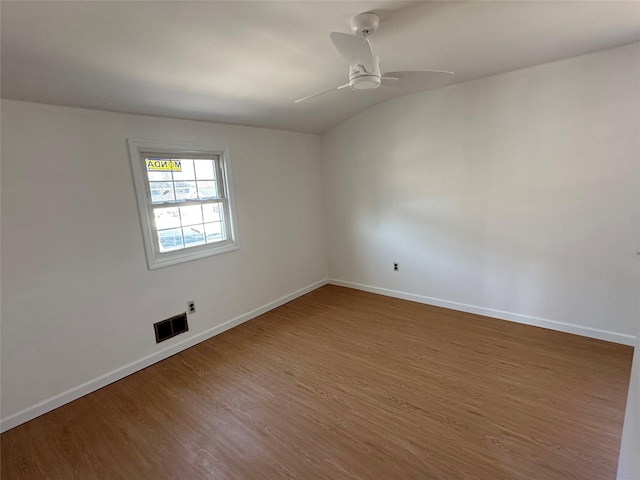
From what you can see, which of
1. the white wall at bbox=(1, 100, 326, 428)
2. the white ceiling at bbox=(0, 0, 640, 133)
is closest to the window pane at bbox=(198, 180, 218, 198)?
the white wall at bbox=(1, 100, 326, 428)

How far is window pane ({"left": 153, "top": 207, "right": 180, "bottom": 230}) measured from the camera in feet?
9.42

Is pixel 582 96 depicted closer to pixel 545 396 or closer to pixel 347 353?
pixel 545 396

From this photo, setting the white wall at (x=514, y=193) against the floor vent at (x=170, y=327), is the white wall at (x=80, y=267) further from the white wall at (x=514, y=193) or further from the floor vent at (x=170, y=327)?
the white wall at (x=514, y=193)

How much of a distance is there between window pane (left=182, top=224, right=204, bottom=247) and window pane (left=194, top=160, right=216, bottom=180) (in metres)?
0.53

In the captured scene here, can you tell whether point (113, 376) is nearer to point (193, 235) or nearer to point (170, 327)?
point (170, 327)

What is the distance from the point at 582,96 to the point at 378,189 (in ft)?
7.02

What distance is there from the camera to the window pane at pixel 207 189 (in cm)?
321

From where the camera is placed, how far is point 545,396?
2.16 metres

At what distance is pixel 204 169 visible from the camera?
128 inches

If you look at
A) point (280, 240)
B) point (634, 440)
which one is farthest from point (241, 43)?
point (634, 440)

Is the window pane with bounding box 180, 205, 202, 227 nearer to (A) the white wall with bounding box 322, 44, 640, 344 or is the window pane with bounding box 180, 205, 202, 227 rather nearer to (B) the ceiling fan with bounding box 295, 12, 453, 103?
(B) the ceiling fan with bounding box 295, 12, 453, 103

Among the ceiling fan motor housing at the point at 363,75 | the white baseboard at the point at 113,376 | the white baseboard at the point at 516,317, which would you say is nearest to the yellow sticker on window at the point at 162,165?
the white baseboard at the point at 113,376

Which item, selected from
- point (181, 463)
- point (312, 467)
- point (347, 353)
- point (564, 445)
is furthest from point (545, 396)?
point (181, 463)

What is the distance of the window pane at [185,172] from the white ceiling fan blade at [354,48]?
82.6 inches
